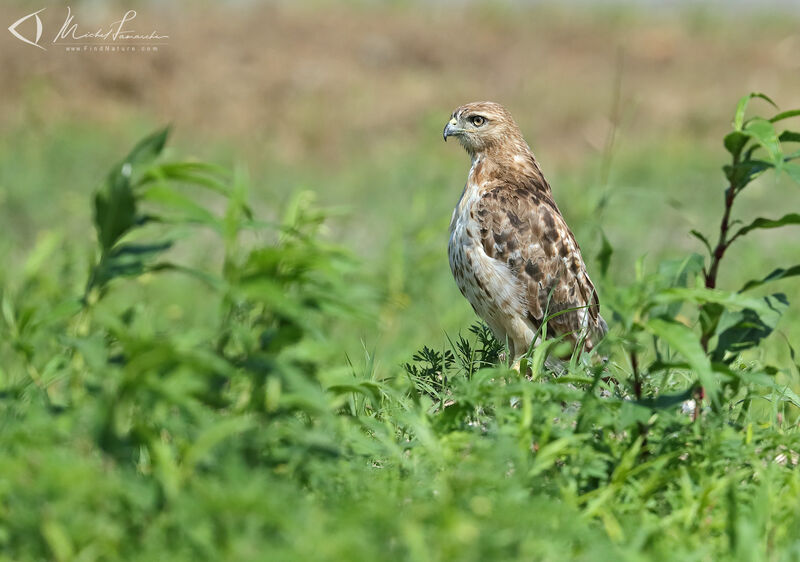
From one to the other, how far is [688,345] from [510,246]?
232 cm

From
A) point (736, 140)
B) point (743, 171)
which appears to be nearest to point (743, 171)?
point (743, 171)

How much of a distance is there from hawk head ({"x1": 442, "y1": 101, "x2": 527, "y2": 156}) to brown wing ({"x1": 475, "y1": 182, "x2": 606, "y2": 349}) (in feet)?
1.05

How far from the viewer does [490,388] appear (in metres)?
3.33

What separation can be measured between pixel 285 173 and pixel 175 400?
10.7m

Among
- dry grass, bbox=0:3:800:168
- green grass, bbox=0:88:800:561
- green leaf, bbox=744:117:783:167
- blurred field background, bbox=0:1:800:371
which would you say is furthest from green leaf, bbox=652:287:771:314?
dry grass, bbox=0:3:800:168

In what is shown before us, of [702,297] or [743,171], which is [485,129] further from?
[702,297]

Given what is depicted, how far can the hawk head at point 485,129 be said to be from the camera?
5.65 metres

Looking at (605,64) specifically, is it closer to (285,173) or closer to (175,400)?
(285,173)

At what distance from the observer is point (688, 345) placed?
2.98 m

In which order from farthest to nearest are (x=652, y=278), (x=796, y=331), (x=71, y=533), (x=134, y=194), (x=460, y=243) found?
(x=796, y=331)
(x=460, y=243)
(x=652, y=278)
(x=134, y=194)
(x=71, y=533)

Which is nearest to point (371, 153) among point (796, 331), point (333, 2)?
point (333, 2)

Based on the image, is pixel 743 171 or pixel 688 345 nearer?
pixel 688 345

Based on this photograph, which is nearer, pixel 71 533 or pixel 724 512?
pixel 71 533

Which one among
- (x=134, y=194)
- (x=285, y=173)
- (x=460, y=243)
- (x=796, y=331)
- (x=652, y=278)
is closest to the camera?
(x=134, y=194)
